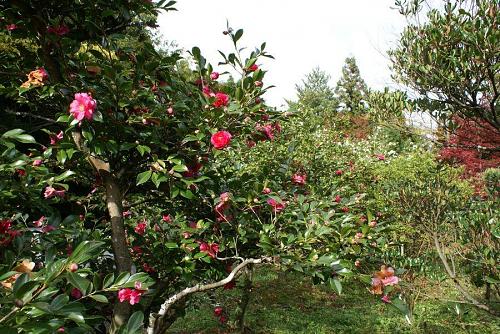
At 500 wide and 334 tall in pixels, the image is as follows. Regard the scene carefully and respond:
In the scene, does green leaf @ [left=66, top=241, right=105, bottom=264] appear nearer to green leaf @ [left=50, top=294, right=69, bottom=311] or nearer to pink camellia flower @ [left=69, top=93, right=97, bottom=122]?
green leaf @ [left=50, top=294, right=69, bottom=311]

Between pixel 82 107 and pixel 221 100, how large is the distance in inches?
24.3

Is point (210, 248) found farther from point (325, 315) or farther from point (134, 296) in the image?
point (325, 315)

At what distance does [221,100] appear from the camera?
1.88 m

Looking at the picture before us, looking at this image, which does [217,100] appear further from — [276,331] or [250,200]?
[276,331]

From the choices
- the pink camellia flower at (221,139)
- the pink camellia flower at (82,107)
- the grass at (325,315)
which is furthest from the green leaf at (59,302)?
the grass at (325,315)

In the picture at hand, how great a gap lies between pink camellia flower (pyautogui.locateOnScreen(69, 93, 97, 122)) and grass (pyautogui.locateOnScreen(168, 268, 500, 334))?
11.6ft

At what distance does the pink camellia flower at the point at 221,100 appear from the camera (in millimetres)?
1872

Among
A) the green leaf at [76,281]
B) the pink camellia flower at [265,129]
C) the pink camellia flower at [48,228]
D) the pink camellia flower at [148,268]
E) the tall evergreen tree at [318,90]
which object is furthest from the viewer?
the tall evergreen tree at [318,90]

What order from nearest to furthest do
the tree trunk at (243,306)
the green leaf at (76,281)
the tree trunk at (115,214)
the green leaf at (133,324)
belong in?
1. the green leaf at (76,281)
2. the green leaf at (133,324)
3. the tree trunk at (115,214)
4. the tree trunk at (243,306)

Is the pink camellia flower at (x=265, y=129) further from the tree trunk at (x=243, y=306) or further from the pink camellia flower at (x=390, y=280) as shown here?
the tree trunk at (x=243, y=306)

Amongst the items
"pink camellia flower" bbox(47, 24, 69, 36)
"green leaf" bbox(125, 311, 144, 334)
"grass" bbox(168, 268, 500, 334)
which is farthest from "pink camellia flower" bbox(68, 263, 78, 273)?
"grass" bbox(168, 268, 500, 334)

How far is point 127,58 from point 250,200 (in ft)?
3.41

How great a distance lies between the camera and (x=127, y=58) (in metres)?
2.18

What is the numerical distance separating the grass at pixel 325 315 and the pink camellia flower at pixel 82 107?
3.53 m
